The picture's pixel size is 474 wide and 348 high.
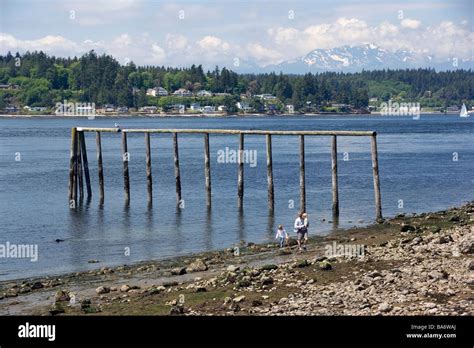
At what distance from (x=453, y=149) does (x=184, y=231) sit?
7811 cm

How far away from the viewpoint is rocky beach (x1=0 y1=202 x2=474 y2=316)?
21.0m

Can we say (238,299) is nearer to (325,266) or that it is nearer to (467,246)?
(325,266)

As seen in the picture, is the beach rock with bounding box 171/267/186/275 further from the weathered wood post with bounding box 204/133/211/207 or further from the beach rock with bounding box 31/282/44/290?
the weathered wood post with bounding box 204/133/211/207

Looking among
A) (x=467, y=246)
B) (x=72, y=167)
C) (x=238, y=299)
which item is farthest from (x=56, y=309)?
(x=72, y=167)

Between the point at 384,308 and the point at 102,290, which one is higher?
the point at 384,308

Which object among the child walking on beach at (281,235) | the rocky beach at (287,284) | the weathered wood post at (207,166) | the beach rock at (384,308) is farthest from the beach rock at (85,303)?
the weathered wood post at (207,166)

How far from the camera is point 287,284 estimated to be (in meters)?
24.5

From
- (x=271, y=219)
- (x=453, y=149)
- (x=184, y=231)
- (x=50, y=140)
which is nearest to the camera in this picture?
(x=184, y=231)

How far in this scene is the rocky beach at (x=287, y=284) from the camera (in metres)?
21.0

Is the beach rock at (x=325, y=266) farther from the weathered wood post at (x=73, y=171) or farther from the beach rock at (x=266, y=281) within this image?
the weathered wood post at (x=73, y=171)

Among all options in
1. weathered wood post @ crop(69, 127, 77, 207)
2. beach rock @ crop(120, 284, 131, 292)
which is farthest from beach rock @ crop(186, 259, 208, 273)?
weathered wood post @ crop(69, 127, 77, 207)

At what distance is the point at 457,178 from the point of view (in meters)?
72.2
